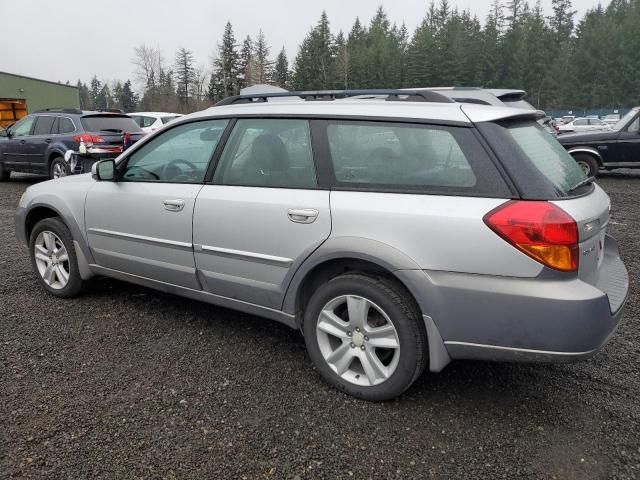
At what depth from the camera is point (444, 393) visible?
306 cm

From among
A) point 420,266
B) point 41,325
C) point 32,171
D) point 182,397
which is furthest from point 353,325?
point 32,171

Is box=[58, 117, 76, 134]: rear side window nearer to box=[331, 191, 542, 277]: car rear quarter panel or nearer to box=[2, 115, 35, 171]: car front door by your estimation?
box=[2, 115, 35, 171]: car front door

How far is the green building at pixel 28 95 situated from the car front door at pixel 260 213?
29142mm

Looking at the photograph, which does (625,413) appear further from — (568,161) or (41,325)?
(41,325)

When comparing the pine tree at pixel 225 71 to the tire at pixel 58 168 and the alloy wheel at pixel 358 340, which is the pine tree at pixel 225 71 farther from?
the alloy wheel at pixel 358 340

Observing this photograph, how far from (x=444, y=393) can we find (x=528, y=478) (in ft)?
2.45

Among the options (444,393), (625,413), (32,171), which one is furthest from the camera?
(32,171)

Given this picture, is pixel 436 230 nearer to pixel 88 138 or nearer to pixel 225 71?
pixel 88 138

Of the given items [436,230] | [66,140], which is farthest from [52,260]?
[66,140]

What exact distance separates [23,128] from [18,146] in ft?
1.43

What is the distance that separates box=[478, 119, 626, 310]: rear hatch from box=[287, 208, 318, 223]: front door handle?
0.97 meters

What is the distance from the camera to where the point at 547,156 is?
2898 millimetres

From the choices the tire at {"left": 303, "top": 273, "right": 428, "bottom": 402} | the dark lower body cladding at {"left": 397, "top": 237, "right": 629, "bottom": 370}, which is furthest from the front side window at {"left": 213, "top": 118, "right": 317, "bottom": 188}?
the dark lower body cladding at {"left": 397, "top": 237, "right": 629, "bottom": 370}

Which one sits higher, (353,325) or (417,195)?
(417,195)
